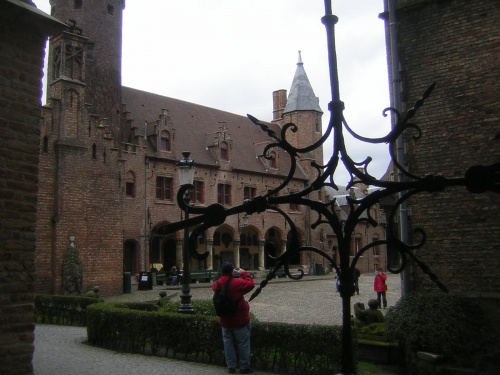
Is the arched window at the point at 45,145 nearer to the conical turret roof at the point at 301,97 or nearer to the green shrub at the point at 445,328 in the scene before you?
the green shrub at the point at 445,328

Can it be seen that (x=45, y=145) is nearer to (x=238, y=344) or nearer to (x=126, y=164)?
(x=126, y=164)

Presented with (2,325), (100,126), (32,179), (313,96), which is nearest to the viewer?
(2,325)

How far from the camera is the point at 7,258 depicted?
519 centimetres

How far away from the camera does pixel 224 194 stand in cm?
4003

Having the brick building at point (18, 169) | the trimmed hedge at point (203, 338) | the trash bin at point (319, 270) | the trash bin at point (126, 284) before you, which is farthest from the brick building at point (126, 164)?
the brick building at point (18, 169)

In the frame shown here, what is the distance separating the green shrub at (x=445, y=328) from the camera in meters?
7.28

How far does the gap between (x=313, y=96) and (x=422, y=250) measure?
42.1 m

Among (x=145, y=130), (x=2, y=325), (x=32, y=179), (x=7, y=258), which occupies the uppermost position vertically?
(x=145, y=130)

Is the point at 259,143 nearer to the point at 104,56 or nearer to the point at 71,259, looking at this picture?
the point at 104,56

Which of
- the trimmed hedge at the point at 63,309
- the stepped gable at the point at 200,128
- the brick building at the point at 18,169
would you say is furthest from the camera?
the stepped gable at the point at 200,128

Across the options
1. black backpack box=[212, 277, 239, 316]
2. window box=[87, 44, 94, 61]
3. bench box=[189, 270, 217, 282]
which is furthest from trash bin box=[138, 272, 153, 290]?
black backpack box=[212, 277, 239, 316]

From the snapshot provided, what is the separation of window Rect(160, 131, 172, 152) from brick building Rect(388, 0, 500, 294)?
27415 millimetres

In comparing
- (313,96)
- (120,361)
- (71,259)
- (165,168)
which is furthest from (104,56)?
(120,361)

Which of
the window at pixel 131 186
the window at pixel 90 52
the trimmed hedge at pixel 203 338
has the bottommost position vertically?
the trimmed hedge at pixel 203 338
